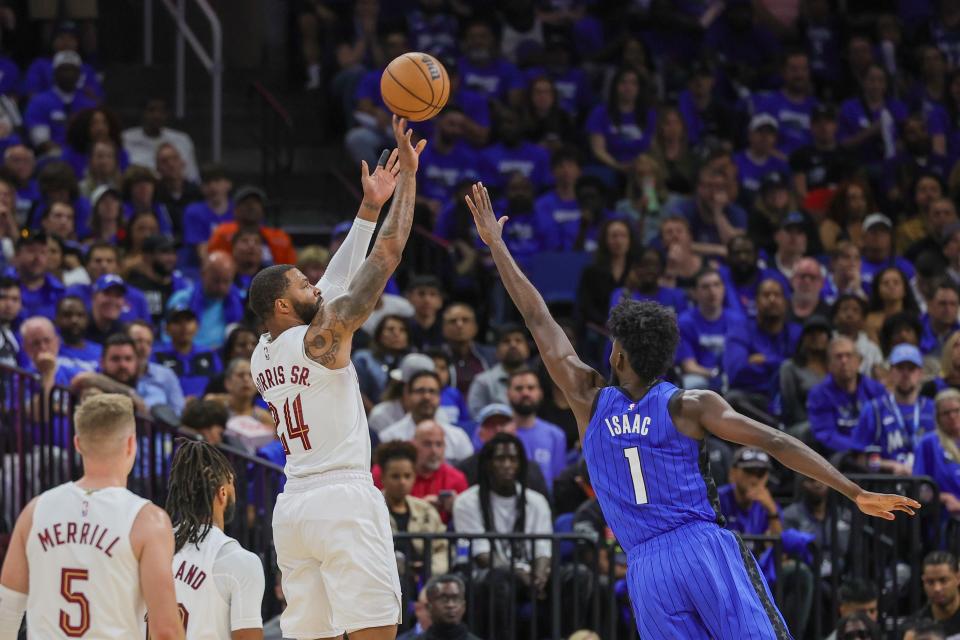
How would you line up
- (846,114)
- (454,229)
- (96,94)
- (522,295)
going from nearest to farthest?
(522,295) < (454,229) < (96,94) < (846,114)

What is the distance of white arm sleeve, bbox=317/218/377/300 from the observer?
26.9 ft

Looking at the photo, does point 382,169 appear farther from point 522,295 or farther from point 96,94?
point 96,94

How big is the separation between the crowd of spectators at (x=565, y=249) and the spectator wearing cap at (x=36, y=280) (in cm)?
2

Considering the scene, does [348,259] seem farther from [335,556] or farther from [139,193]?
[139,193]

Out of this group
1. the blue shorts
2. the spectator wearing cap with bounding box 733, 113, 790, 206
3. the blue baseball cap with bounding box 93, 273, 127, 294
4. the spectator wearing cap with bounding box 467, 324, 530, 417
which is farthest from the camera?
the spectator wearing cap with bounding box 733, 113, 790, 206

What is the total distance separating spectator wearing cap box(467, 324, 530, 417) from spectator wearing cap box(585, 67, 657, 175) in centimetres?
426

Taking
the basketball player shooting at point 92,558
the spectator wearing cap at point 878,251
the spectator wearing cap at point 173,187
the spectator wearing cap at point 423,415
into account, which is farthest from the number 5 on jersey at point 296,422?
the spectator wearing cap at point 878,251

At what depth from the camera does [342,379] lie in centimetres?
787

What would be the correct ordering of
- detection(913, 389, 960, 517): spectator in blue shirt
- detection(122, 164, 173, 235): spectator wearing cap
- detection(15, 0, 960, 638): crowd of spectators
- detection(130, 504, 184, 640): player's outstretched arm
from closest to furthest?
detection(130, 504, 184, 640): player's outstretched arm
detection(15, 0, 960, 638): crowd of spectators
detection(913, 389, 960, 517): spectator in blue shirt
detection(122, 164, 173, 235): spectator wearing cap

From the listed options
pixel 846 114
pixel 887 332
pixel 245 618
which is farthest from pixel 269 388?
pixel 846 114

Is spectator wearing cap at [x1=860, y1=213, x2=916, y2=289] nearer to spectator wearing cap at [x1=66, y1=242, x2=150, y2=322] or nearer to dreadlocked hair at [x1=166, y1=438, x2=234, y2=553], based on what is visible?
spectator wearing cap at [x1=66, y1=242, x2=150, y2=322]

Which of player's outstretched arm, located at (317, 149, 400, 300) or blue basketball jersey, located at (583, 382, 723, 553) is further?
player's outstretched arm, located at (317, 149, 400, 300)

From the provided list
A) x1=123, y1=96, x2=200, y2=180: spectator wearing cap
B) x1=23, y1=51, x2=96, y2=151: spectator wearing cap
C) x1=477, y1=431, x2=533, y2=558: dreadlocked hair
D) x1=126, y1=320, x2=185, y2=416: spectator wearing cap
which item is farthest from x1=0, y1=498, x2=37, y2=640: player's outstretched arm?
x1=23, y1=51, x2=96, y2=151: spectator wearing cap

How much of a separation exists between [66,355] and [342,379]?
19.1 ft
